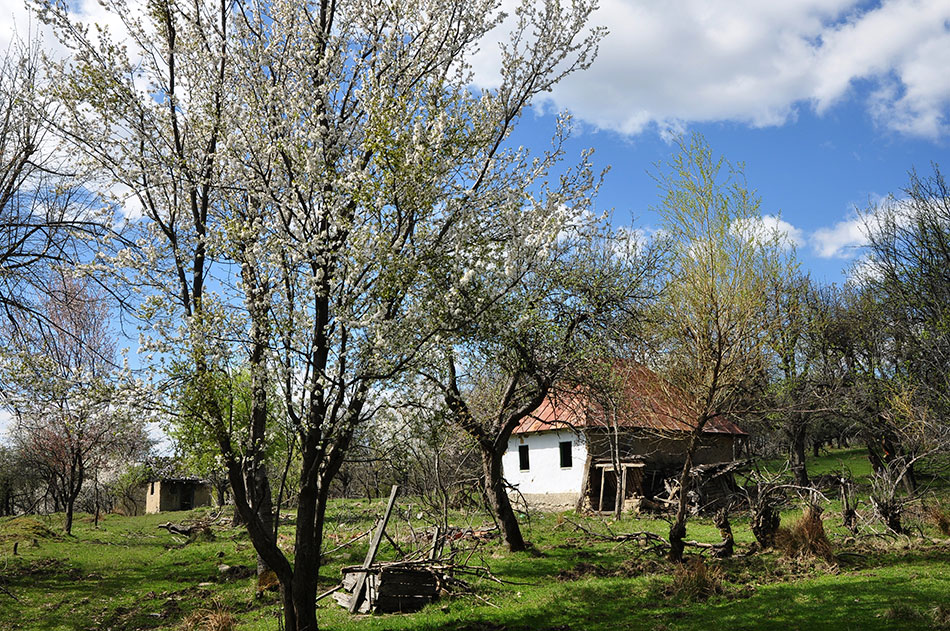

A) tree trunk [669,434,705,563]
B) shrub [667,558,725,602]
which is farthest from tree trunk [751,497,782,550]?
shrub [667,558,725,602]

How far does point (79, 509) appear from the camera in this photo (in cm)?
4412

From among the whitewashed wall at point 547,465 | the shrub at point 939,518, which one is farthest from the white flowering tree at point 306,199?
the whitewashed wall at point 547,465

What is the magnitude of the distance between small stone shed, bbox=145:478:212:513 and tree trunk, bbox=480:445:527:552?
3150 centimetres

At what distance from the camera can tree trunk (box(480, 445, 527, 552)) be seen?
15547 millimetres

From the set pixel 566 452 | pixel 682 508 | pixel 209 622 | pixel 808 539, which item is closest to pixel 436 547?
pixel 209 622

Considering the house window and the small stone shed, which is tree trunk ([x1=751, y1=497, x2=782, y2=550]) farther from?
the small stone shed

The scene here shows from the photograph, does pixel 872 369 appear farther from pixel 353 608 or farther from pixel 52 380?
pixel 52 380

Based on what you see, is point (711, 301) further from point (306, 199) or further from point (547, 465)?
point (547, 465)

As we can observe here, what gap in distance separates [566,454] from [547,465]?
1145 mm

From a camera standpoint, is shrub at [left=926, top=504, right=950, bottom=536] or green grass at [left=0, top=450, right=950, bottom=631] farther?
shrub at [left=926, top=504, right=950, bottom=536]

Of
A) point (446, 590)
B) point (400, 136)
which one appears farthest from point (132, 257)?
point (446, 590)

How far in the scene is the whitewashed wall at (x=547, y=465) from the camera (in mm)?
27422

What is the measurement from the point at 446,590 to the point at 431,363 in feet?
17.3

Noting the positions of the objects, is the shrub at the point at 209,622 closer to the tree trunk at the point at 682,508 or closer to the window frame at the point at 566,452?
the tree trunk at the point at 682,508
